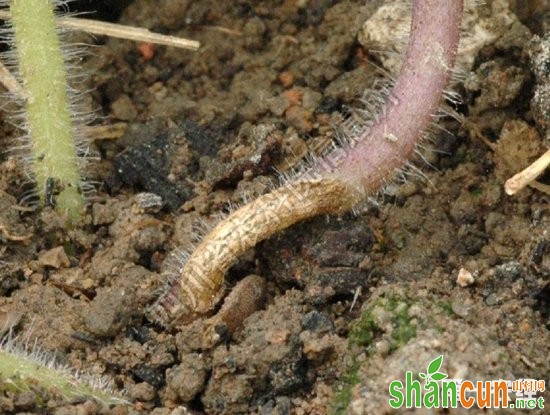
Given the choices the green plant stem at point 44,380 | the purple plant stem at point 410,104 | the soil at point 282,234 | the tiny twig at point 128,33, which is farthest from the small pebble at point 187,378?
the tiny twig at point 128,33

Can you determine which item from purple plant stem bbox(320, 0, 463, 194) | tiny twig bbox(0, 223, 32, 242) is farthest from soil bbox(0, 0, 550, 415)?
purple plant stem bbox(320, 0, 463, 194)

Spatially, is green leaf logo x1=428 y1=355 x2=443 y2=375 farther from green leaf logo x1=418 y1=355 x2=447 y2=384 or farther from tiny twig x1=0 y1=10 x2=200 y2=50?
tiny twig x1=0 y1=10 x2=200 y2=50

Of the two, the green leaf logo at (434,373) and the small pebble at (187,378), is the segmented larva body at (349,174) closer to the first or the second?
the small pebble at (187,378)

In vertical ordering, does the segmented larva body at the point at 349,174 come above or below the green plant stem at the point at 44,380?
above

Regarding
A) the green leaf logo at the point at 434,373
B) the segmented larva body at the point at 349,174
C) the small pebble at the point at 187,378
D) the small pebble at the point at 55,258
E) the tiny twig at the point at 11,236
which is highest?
the segmented larva body at the point at 349,174

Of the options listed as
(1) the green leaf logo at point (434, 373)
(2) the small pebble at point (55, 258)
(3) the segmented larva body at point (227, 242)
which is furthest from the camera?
(2) the small pebble at point (55, 258)

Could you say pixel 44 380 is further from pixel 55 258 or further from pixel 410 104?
pixel 410 104

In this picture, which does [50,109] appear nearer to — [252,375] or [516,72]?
[252,375]
